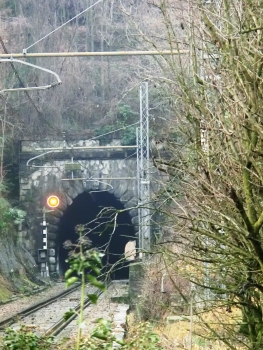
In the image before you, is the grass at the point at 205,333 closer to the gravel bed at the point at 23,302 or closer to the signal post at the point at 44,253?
the gravel bed at the point at 23,302

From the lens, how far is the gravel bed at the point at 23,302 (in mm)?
20734

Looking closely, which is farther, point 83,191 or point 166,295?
point 83,191

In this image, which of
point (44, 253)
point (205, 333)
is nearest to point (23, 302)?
point (44, 253)

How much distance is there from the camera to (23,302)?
2494 centimetres

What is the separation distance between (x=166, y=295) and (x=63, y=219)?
27.1 m

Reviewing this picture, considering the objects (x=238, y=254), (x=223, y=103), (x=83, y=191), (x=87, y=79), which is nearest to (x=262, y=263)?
(x=238, y=254)

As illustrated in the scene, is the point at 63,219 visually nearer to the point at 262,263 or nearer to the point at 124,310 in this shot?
the point at 124,310

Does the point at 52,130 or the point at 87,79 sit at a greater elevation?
the point at 87,79

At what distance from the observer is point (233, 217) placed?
6.70m

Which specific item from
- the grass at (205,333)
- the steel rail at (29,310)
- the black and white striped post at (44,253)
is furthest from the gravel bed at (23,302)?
the grass at (205,333)

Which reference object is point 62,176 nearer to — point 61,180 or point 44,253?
point 61,180

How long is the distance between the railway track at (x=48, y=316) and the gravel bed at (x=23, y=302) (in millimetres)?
324

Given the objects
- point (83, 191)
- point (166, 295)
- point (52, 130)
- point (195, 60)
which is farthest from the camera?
point (52, 130)

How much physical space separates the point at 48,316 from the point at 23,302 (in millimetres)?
5493
